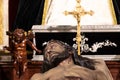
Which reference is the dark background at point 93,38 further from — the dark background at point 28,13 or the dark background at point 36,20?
the dark background at point 28,13

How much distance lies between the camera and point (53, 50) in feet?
6.54

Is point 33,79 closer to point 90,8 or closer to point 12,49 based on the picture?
point 12,49

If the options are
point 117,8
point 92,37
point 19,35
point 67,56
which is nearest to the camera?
point 67,56

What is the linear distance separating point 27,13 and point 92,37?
109cm

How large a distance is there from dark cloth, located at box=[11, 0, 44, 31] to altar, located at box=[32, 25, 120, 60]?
2.02 ft

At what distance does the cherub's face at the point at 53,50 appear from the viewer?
1991 mm

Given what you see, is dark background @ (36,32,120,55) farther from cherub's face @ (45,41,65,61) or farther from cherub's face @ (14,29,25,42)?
cherub's face @ (45,41,65,61)

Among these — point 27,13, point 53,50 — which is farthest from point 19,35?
point 53,50

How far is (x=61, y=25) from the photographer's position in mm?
5848

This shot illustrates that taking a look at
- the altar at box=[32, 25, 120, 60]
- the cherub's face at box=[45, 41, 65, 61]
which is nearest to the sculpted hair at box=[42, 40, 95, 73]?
the cherub's face at box=[45, 41, 65, 61]

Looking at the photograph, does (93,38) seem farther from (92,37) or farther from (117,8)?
(117,8)

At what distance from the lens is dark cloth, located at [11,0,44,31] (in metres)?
6.24

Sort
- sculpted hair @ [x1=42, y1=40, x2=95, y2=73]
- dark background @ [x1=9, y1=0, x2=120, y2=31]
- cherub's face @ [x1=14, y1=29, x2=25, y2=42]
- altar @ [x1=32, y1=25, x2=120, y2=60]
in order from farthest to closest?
dark background @ [x1=9, y1=0, x2=120, y2=31] → altar @ [x1=32, y1=25, x2=120, y2=60] → cherub's face @ [x1=14, y1=29, x2=25, y2=42] → sculpted hair @ [x1=42, y1=40, x2=95, y2=73]

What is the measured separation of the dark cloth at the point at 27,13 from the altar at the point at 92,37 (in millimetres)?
614
